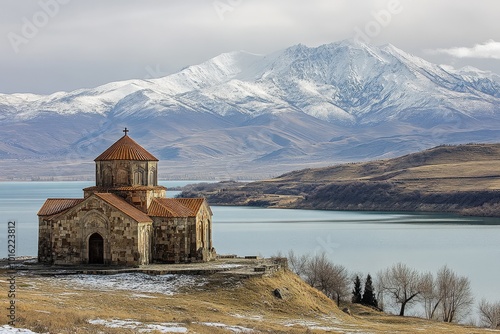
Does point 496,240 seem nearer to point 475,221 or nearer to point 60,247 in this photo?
point 475,221

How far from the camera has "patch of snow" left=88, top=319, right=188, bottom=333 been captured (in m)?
35.4

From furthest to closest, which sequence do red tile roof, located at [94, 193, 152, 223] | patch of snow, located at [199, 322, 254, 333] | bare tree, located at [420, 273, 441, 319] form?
bare tree, located at [420, 273, 441, 319]
red tile roof, located at [94, 193, 152, 223]
patch of snow, located at [199, 322, 254, 333]

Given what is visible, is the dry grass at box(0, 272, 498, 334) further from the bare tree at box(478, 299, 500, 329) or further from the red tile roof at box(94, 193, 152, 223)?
the red tile roof at box(94, 193, 152, 223)

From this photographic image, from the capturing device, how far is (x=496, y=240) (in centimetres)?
11588

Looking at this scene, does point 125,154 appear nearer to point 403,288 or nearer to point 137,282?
point 137,282

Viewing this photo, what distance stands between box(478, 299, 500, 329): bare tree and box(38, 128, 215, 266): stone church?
18.1 m

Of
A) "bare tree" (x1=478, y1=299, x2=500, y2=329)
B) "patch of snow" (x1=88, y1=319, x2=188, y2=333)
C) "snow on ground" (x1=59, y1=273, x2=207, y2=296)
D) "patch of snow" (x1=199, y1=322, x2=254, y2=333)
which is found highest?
"snow on ground" (x1=59, y1=273, x2=207, y2=296)

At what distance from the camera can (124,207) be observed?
55.4 m

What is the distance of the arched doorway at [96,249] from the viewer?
181ft

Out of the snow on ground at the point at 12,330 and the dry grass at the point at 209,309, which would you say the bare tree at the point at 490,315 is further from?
the snow on ground at the point at 12,330

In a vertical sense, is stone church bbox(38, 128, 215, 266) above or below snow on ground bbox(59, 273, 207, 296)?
above

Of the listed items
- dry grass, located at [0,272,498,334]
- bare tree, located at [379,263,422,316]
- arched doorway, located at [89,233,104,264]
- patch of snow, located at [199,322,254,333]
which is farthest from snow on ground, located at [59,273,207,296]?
bare tree, located at [379,263,422,316]

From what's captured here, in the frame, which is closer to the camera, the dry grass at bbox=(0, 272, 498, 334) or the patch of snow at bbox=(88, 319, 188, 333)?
the patch of snow at bbox=(88, 319, 188, 333)

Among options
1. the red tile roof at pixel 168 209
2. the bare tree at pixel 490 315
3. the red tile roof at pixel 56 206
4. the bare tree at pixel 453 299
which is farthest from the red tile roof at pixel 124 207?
the bare tree at pixel 490 315
